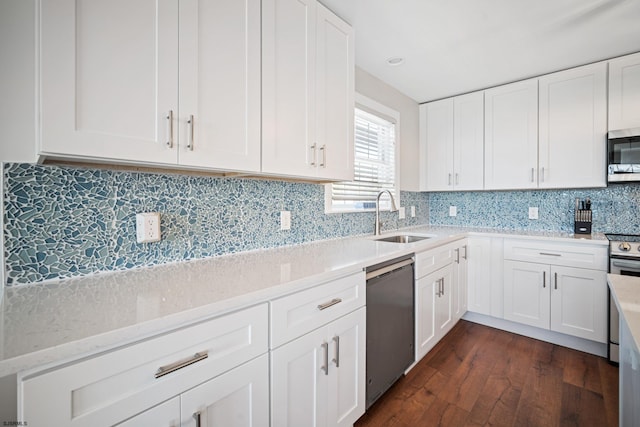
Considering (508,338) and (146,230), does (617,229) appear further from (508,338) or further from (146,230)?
(146,230)

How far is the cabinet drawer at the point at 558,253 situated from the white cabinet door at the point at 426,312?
0.94 meters

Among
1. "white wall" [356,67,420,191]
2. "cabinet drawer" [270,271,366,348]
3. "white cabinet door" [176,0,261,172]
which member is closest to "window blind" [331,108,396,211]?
"white wall" [356,67,420,191]

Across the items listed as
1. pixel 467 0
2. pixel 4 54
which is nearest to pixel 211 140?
pixel 4 54

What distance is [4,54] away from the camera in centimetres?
84

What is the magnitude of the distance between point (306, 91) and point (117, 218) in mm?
1116

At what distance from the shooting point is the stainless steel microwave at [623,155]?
7.09 feet

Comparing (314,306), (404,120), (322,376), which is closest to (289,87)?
(314,306)

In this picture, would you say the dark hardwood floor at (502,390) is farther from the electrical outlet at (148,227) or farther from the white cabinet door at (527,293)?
the electrical outlet at (148,227)

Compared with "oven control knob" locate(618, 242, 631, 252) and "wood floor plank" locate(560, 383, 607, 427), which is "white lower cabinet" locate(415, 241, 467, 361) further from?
"oven control knob" locate(618, 242, 631, 252)

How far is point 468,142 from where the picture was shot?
10.0 feet

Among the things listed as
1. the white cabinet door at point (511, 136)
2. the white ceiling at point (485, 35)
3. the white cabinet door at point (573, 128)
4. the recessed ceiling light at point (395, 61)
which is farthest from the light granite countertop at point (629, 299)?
the recessed ceiling light at point (395, 61)

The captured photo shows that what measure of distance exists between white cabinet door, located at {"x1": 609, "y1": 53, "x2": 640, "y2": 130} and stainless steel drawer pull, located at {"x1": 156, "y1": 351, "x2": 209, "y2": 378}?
3.32 meters

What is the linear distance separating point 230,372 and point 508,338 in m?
2.69

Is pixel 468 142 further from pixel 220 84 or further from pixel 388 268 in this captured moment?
pixel 220 84
